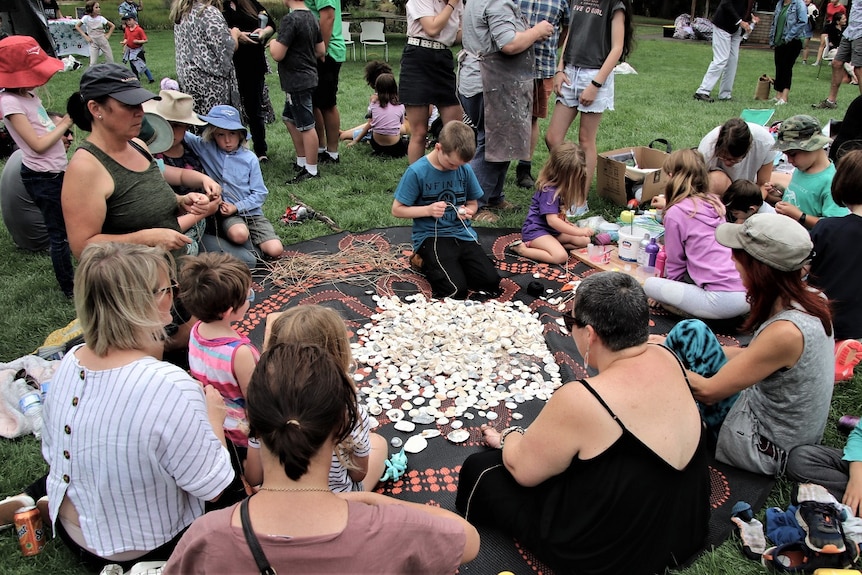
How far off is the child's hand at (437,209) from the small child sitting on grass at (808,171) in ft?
7.29

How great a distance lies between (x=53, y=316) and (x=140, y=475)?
2.59 metres

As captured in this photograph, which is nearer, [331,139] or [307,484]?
[307,484]

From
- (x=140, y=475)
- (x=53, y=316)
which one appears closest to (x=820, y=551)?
(x=140, y=475)

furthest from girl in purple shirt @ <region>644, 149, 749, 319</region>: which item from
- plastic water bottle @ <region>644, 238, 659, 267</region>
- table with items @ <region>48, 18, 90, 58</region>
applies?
table with items @ <region>48, 18, 90, 58</region>

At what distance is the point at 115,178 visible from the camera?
9.80ft

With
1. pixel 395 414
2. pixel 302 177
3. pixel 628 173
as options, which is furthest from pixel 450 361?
pixel 302 177

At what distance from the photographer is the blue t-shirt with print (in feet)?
13.7

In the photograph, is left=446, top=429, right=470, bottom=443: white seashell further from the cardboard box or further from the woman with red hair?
the cardboard box

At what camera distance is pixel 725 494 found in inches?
97.1

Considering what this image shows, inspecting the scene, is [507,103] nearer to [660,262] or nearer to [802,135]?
[660,262]

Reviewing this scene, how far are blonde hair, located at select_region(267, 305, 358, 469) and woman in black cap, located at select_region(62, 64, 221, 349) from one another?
4.25 ft

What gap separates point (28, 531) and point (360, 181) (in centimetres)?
453

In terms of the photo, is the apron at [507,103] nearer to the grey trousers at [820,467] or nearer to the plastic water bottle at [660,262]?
the plastic water bottle at [660,262]

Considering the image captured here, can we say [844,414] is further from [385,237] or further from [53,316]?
[53,316]
